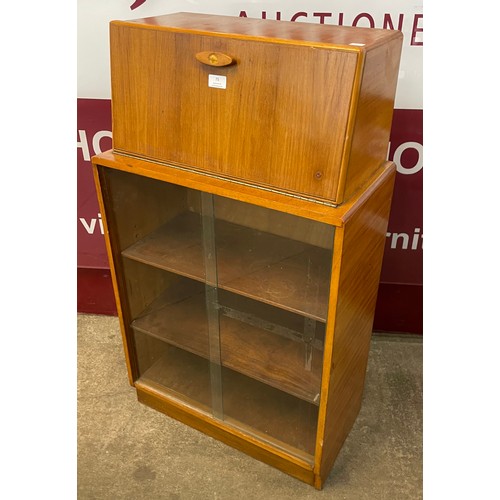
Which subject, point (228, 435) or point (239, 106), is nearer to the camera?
point (239, 106)

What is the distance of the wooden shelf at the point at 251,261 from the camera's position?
1.56m

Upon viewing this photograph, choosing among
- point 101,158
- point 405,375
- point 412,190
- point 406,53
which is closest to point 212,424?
point 405,375

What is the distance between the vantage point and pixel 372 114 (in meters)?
1.37

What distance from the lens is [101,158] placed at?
5.33 ft

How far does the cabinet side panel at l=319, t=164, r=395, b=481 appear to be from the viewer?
1.43 m

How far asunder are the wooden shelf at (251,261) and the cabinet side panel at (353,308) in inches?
3.1

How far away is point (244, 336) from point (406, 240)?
0.90m

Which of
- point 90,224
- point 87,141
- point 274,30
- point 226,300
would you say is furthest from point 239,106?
point 90,224

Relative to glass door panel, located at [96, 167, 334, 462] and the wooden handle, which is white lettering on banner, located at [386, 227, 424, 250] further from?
the wooden handle

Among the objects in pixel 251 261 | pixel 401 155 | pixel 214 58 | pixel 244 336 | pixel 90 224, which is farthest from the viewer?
pixel 90 224

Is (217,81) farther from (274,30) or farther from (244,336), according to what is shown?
(244,336)

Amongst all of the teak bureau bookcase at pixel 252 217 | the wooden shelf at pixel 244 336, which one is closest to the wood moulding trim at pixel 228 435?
the teak bureau bookcase at pixel 252 217

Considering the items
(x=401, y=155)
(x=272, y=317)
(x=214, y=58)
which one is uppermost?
(x=214, y=58)

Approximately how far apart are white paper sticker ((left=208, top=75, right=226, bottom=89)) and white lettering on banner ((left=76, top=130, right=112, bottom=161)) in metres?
0.97
